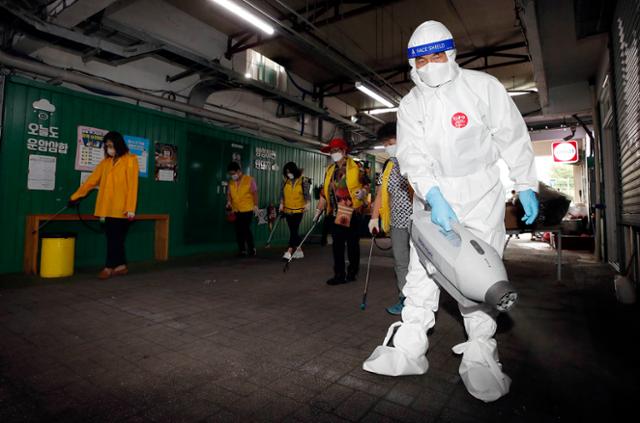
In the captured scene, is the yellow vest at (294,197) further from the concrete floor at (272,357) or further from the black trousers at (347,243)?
the concrete floor at (272,357)

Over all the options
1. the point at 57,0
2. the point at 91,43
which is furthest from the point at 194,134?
the point at 57,0

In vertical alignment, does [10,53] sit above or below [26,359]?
above

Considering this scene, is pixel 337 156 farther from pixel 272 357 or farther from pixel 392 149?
pixel 272 357

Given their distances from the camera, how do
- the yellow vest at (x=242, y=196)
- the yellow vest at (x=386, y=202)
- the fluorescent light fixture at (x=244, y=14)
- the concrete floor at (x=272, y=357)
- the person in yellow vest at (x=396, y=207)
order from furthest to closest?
the yellow vest at (x=242, y=196) < the fluorescent light fixture at (x=244, y=14) < the yellow vest at (x=386, y=202) < the person in yellow vest at (x=396, y=207) < the concrete floor at (x=272, y=357)

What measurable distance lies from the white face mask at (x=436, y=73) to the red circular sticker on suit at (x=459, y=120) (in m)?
0.22

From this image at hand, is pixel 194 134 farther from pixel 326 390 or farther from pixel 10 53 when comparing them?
pixel 326 390

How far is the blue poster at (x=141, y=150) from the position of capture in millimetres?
5934

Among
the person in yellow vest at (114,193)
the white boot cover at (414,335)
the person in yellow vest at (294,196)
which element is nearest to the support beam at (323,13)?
the person in yellow vest at (294,196)

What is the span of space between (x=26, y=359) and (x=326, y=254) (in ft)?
17.9

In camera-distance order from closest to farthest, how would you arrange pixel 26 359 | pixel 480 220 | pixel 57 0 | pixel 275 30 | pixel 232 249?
pixel 480 220
pixel 26 359
pixel 57 0
pixel 275 30
pixel 232 249

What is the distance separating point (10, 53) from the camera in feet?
15.2

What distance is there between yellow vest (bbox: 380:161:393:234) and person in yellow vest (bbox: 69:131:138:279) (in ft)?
11.2

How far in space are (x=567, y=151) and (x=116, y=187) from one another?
Answer: 1256 cm

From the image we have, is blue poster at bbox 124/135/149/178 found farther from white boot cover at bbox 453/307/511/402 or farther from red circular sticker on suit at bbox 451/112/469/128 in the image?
white boot cover at bbox 453/307/511/402
